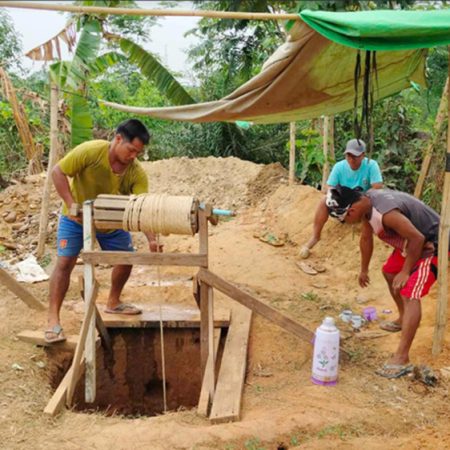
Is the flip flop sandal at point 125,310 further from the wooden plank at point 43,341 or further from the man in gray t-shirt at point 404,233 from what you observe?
the man in gray t-shirt at point 404,233

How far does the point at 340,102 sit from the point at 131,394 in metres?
3.23

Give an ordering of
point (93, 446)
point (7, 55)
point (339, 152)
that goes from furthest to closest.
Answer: point (7, 55)
point (339, 152)
point (93, 446)

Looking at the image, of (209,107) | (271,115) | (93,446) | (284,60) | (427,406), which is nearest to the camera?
(93,446)

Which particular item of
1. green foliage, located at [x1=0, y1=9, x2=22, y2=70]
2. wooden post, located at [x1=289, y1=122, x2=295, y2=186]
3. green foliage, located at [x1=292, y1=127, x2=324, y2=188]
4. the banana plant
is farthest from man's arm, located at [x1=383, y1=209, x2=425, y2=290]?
green foliage, located at [x1=0, y1=9, x2=22, y2=70]

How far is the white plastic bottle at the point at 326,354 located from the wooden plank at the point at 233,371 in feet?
1.71

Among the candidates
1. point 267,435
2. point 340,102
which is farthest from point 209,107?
point 267,435

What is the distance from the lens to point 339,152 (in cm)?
908

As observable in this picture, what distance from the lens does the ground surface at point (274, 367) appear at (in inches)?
120

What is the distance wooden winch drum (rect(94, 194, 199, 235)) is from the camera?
3.58m

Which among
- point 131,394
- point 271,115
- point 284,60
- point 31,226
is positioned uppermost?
point 284,60

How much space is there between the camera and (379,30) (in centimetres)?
322

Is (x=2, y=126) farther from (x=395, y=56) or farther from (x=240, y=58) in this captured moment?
(x=395, y=56)

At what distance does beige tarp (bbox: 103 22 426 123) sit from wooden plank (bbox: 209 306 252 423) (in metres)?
1.70

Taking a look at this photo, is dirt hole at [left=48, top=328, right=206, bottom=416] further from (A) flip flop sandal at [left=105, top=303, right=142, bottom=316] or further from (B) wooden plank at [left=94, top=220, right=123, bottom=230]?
(B) wooden plank at [left=94, top=220, right=123, bottom=230]
